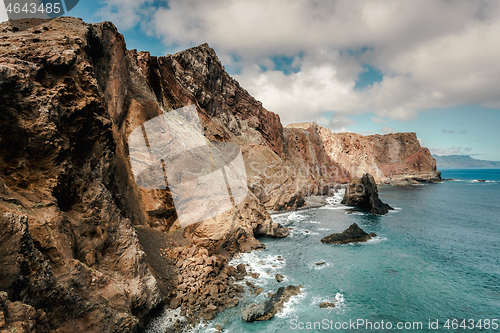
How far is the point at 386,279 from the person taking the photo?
57.1ft

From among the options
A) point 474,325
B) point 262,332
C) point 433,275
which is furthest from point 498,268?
point 262,332

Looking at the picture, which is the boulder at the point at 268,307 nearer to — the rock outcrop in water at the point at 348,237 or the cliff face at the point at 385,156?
the rock outcrop in water at the point at 348,237

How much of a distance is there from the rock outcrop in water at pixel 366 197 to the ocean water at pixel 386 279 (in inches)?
355

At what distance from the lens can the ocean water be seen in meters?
12.7

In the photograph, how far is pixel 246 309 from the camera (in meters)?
12.8

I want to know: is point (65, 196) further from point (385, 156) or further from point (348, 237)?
point (385, 156)

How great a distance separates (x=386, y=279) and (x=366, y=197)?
30585 mm

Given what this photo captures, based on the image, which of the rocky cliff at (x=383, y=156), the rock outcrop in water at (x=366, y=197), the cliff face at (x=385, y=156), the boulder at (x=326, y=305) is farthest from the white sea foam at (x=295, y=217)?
the cliff face at (x=385, y=156)

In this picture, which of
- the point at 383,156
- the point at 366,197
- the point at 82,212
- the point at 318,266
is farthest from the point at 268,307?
the point at 383,156

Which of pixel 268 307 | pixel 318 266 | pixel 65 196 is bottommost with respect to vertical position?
pixel 318 266

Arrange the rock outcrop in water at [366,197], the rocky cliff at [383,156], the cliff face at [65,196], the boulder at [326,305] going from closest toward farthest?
the cliff face at [65,196] → the boulder at [326,305] → the rock outcrop in water at [366,197] → the rocky cliff at [383,156]

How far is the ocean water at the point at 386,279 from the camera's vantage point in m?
12.7

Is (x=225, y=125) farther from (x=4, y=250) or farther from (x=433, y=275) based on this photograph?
(x=4, y=250)

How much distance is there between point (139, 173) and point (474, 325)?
24.1m
